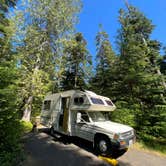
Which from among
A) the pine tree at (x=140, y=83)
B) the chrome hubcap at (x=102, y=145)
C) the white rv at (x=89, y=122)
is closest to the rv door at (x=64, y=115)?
the white rv at (x=89, y=122)

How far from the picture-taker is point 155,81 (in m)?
11.0

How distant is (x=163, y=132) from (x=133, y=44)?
642 cm

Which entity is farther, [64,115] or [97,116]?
[64,115]

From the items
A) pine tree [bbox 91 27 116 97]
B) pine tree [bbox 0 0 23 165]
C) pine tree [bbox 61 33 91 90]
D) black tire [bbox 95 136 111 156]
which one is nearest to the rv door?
black tire [bbox 95 136 111 156]

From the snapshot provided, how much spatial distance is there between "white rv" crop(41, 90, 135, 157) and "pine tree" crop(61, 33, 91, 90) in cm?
869

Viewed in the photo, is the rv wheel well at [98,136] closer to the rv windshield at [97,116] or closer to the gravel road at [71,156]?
the gravel road at [71,156]

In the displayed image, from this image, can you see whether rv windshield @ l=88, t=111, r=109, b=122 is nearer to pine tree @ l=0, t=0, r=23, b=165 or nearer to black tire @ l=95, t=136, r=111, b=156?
black tire @ l=95, t=136, r=111, b=156

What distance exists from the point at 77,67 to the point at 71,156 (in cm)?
1357

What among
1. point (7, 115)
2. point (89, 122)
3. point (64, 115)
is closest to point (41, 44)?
point (64, 115)

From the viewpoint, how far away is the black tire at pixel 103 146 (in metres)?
6.92

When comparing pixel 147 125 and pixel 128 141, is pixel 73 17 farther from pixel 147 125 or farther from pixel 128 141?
pixel 128 141

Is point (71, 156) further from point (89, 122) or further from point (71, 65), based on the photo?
point (71, 65)

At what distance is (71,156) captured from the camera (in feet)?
22.1

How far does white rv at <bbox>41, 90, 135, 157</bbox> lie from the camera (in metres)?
6.88
